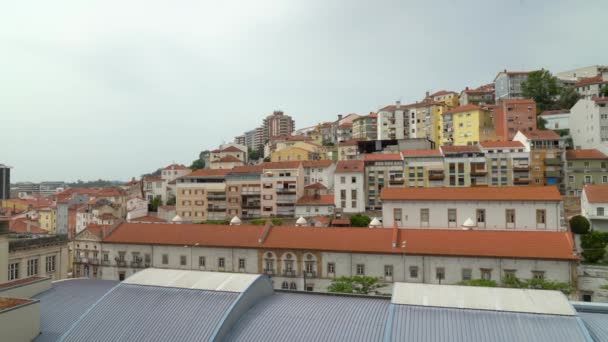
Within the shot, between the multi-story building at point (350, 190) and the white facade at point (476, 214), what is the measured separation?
20.1 meters

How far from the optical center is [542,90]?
9312cm

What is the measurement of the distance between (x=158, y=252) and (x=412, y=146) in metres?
55.9

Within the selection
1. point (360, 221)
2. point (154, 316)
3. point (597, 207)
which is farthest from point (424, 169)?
point (154, 316)

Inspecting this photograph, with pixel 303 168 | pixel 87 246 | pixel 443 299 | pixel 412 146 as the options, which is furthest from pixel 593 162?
pixel 87 246

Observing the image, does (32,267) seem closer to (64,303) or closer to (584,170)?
(64,303)

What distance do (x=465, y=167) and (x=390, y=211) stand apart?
25.9m

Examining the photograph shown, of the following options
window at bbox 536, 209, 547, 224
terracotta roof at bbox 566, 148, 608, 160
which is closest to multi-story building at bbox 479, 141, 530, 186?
terracotta roof at bbox 566, 148, 608, 160

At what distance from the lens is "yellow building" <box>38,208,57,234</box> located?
319ft

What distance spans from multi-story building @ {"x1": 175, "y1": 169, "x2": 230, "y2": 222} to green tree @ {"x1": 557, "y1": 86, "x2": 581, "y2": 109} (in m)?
75.3

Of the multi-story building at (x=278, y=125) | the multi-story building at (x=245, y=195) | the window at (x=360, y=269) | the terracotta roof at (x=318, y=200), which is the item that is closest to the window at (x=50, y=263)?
the window at (x=360, y=269)

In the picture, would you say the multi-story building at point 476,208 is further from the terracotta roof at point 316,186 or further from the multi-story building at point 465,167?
the terracotta roof at point 316,186

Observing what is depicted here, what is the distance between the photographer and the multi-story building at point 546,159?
65500 millimetres

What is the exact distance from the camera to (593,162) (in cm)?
6412

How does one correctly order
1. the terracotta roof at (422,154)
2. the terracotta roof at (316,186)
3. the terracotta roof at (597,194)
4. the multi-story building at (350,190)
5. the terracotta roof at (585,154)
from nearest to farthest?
the terracotta roof at (597,194) < the terracotta roof at (585,154) < the multi-story building at (350,190) < the terracotta roof at (422,154) < the terracotta roof at (316,186)
